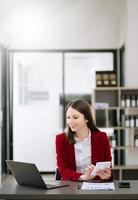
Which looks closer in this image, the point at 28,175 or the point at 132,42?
the point at 28,175

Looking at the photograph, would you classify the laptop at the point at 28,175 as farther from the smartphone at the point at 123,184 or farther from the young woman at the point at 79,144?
Result: the young woman at the point at 79,144

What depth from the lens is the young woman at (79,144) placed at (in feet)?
10.6

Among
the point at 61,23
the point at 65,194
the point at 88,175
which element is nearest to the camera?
the point at 65,194

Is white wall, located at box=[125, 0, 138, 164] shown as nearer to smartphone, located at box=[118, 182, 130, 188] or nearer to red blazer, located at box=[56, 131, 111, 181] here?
red blazer, located at box=[56, 131, 111, 181]

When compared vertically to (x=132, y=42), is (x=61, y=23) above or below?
above

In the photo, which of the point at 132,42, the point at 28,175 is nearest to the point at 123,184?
the point at 28,175

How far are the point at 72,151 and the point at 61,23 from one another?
4604 millimetres

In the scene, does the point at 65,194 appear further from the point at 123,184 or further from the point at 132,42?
the point at 132,42

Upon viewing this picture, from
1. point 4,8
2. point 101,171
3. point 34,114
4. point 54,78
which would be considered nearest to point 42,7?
point 4,8

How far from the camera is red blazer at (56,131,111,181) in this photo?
3209 mm

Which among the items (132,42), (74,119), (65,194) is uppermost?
(132,42)

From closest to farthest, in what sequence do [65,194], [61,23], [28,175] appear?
[65,194]
[28,175]
[61,23]

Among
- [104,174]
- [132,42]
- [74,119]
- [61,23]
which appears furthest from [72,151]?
[61,23]

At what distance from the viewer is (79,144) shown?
10.8 feet
